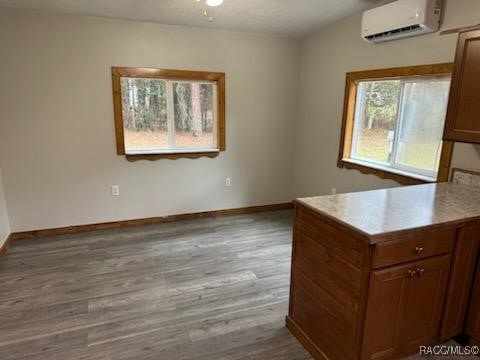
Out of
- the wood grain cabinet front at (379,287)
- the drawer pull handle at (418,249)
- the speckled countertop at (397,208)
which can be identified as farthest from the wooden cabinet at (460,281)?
the drawer pull handle at (418,249)

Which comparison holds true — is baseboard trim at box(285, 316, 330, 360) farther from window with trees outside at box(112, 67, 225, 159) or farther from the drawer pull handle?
window with trees outside at box(112, 67, 225, 159)

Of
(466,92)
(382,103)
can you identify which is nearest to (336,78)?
(382,103)

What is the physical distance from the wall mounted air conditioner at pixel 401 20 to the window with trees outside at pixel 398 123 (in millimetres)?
312

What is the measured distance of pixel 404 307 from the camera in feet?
→ 5.67

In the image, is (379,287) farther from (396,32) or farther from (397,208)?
(396,32)

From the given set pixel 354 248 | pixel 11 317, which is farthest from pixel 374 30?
pixel 11 317

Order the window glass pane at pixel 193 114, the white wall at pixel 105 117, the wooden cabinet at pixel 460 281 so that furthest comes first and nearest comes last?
the window glass pane at pixel 193 114, the white wall at pixel 105 117, the wooden cabinet at pixel 460 281

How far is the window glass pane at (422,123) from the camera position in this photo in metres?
2.87

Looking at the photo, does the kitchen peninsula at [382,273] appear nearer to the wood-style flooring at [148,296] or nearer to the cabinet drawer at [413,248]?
the cabinet drawer at [413,248]

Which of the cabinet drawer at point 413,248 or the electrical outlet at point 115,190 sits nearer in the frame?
the cabinet drawer at point 413,248

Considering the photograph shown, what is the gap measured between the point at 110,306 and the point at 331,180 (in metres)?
2.84

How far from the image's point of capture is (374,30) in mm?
3041

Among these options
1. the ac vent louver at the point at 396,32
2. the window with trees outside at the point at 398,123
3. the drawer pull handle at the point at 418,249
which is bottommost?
the drawer pull handle at the point at 418,249

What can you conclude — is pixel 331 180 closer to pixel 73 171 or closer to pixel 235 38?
pixel 235 38
